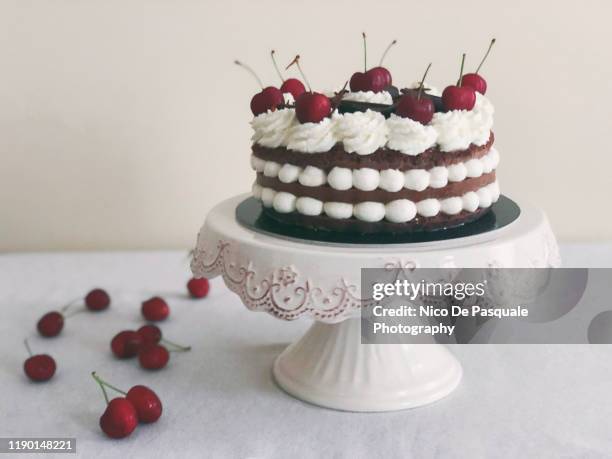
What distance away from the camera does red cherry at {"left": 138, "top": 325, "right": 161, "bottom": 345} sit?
144cm

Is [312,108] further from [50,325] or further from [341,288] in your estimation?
[50,325]

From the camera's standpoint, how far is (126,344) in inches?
55.8

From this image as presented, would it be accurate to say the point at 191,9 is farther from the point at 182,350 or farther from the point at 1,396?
the point at 1,396

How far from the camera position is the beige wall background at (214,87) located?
1.83 meters

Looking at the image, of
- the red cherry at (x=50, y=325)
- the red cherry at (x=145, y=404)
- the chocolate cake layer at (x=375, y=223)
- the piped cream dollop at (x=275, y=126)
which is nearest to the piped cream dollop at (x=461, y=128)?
the chocolate cake layer at (x=375, y=223)

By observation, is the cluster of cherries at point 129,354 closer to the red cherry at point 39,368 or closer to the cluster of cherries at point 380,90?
the red cherry at point 39,368

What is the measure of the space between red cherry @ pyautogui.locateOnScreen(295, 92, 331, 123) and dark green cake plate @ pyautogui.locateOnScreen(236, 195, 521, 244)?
0.52 feet

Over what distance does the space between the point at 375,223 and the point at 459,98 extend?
22 centimetres

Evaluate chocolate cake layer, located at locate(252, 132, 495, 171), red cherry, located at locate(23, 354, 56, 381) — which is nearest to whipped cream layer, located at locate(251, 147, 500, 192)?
chocolate cake layer, located at locate(252, 132, 495, 171)

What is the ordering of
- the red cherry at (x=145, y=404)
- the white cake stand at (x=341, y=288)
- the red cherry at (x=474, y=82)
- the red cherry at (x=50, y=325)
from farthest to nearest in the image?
the red cherry at (x=50, y=325), the red cherry at (x=474, y=82), the red cherry at (x=145, y=404), the white cake stand at (x=341, y=288)

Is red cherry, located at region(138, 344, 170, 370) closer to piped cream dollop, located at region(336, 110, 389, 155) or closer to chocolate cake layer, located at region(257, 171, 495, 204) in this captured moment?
chocolate cake layer, located at region(257, 171, 495, 204)

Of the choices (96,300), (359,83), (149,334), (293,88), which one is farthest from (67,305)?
(359,83)

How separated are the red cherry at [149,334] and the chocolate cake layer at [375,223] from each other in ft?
A: 1.31

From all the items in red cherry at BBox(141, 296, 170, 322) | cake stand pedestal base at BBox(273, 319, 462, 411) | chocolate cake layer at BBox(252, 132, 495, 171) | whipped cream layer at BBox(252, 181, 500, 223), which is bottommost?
red cherry at BBox(141, 296, 170, 322)
